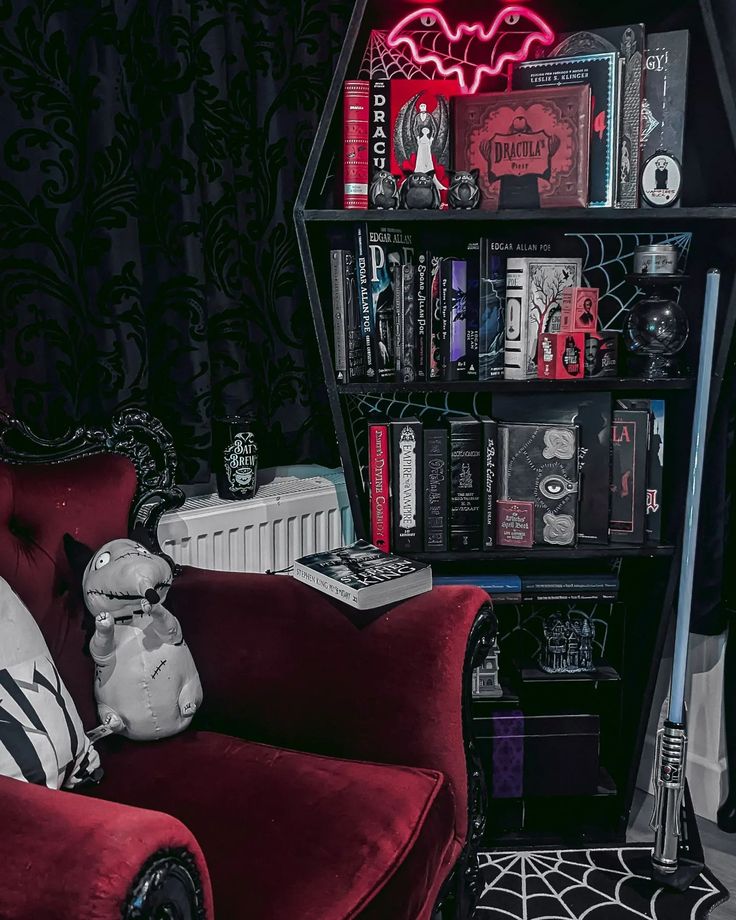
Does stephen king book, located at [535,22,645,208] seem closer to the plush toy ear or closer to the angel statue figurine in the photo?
the angel statue figurine

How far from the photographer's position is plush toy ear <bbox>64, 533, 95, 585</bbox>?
125 cm

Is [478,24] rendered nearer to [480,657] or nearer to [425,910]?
[480,657]

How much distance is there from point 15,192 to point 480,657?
1152 mm

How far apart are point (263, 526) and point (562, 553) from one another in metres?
0.62

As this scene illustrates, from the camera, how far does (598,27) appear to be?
167 centimetres

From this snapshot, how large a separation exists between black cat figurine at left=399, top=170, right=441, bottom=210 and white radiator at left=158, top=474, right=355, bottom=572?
661mm

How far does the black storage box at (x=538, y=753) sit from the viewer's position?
177cm

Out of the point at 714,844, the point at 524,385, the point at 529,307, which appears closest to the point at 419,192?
the point at 529,307

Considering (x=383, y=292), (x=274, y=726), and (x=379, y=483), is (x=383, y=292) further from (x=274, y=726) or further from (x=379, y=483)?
(x=274, y=726)

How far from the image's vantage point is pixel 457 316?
1.66 metres

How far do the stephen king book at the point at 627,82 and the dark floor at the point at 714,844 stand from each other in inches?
52.3

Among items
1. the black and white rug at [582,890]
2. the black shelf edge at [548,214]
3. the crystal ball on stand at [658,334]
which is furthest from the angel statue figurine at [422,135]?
the black and white rug at [582,890]

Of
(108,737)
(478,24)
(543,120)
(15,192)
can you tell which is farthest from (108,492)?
(478,24)

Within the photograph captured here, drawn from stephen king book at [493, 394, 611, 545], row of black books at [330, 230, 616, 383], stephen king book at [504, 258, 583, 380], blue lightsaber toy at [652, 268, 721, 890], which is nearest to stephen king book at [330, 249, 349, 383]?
row of black books at [330, 230, 616, 383]
